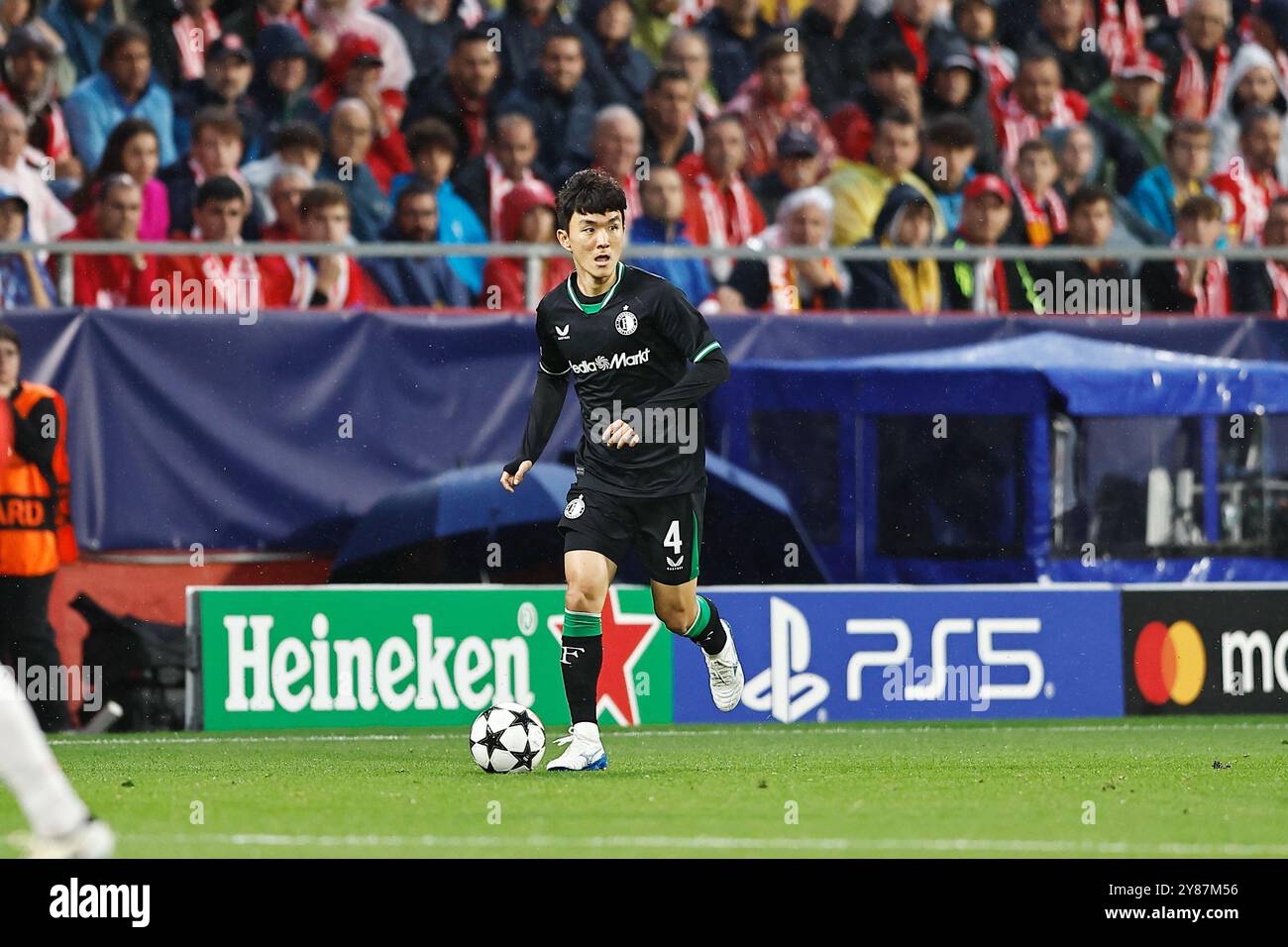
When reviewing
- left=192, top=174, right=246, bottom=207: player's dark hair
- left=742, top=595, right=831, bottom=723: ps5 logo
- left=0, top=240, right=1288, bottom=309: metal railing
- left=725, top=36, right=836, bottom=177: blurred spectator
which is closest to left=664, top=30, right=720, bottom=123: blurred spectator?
left=725, top=36, right=836, bottom=177: blurred spectator

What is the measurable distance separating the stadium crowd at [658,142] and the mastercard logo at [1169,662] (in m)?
2.30

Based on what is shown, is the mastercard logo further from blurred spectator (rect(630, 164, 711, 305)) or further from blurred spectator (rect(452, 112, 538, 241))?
blurred spectator (rect(452, 112, 538, 241))

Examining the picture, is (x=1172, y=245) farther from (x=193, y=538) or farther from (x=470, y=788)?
(x=470, y=788)

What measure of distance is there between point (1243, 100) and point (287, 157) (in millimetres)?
7219

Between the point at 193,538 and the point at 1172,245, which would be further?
the point at 1172,245

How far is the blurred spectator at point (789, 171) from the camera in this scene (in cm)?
1438

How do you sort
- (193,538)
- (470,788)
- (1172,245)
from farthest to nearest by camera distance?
(1172,245), (193,538), (470,788)

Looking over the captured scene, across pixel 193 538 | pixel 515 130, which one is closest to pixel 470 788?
pixel 193 538

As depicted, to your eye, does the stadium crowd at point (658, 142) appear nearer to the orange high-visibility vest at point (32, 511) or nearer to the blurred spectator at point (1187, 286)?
the blurred spectator at point (1187, 286)

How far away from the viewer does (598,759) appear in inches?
348

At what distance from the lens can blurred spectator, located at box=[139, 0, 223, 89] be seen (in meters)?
13.9

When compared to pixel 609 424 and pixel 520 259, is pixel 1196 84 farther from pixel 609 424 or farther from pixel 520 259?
pixel 609 424

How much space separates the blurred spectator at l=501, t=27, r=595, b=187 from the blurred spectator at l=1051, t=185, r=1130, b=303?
3182 mm

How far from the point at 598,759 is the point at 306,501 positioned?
4.31 meters
